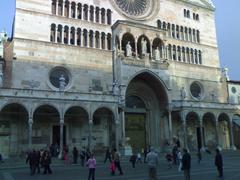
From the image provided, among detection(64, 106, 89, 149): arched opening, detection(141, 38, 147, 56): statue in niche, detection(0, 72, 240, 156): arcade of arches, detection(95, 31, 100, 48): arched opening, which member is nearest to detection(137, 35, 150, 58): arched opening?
detection(141, 38, 147, 56): statue in niche

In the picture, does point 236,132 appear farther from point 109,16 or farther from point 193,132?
point 109,16

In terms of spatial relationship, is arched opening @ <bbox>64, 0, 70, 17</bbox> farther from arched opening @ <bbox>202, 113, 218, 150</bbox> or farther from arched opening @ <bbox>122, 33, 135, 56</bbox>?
arched opening @ <bbox>202, 113, 218, 150</bbox>

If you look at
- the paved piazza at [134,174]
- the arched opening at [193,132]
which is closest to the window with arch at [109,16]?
the arched opening at [193,132]

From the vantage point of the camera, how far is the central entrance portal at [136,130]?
34438 millimetres

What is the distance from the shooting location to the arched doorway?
34.8 metres

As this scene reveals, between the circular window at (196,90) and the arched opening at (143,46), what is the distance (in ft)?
27.3

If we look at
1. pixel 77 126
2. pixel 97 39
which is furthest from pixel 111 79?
pixel 77 126

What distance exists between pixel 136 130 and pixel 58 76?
11118 millimetres

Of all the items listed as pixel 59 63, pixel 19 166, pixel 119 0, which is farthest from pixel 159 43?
pixel 19 166

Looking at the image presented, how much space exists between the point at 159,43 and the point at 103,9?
307 inches

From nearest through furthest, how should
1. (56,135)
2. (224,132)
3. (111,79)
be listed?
(56,135) → (111,79) → (224,132)

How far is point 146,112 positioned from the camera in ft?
119

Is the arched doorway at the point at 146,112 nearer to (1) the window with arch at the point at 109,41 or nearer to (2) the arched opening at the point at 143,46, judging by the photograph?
(2) the arched opening at the point at 143,46

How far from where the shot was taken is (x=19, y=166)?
22.5m
